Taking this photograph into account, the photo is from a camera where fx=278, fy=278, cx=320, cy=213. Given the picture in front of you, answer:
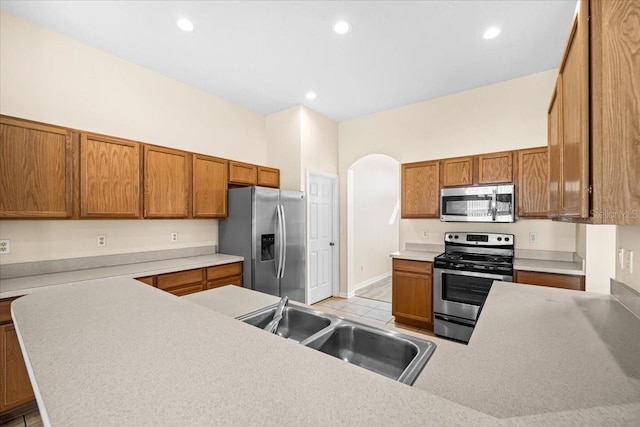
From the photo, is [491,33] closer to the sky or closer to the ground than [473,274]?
closer to the sky

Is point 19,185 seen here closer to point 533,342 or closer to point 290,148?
point 290,148

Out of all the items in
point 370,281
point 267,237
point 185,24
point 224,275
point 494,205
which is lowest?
point 370,281

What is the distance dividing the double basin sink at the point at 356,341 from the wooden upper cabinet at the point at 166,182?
2.13 m

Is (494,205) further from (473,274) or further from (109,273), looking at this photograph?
(109,273)

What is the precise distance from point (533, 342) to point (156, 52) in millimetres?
3738

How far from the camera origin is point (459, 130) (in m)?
3.79

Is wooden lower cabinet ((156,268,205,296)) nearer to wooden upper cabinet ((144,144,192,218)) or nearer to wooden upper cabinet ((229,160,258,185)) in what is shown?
wooden upper cabinet ((144,144,192,218))

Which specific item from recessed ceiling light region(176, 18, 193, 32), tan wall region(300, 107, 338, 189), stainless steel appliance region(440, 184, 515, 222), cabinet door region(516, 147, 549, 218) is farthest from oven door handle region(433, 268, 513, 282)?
recessed ceiling light region(176, 18, 193, 32)

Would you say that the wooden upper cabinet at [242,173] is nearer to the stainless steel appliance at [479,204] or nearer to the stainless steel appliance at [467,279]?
the stainless steel appliance at [479,204]

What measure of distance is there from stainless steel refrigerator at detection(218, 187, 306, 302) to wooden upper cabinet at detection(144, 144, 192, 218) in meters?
0.62

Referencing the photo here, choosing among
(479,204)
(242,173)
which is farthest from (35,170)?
(479,204)

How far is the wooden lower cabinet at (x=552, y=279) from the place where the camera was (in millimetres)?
2559

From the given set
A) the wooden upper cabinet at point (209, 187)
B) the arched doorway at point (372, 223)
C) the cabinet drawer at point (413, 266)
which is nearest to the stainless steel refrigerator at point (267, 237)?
the wooden upper cabinet at point (209, 187)

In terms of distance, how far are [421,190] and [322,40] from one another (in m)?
2.16
